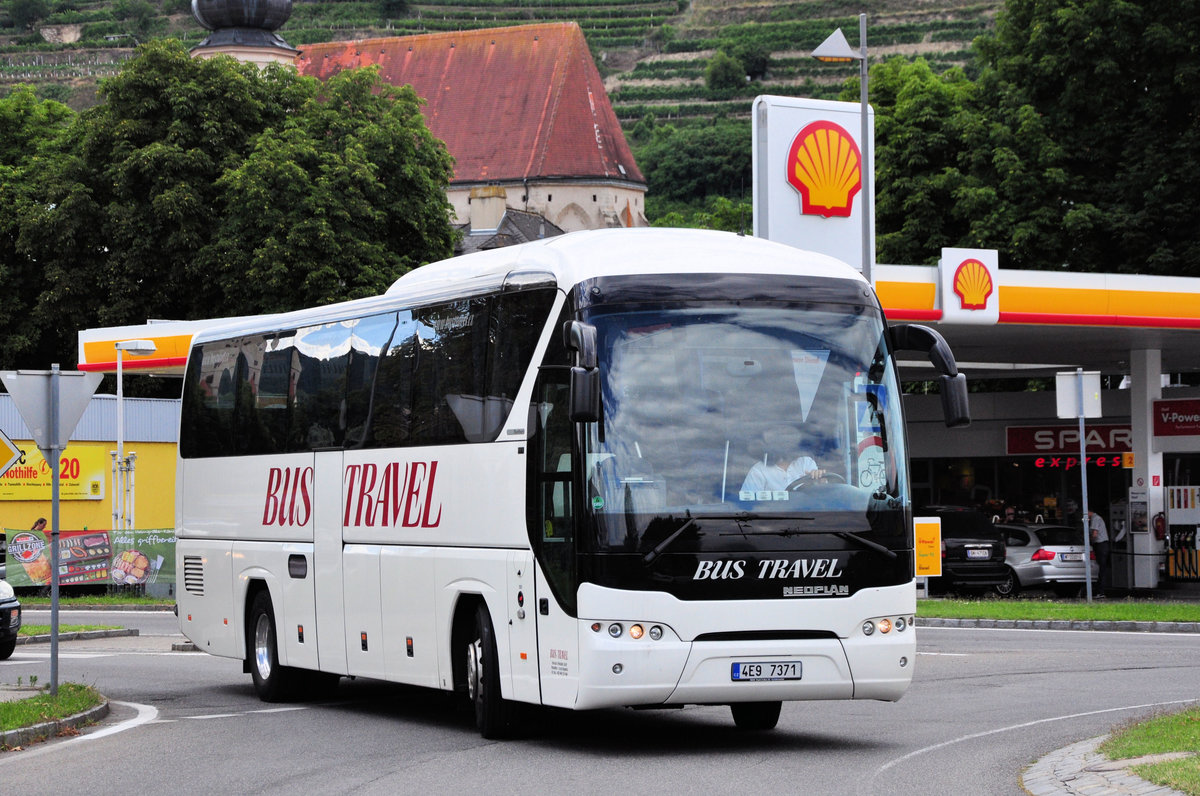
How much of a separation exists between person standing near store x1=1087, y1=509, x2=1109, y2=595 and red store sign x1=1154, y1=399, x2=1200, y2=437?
2277mm

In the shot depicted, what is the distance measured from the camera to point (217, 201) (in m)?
55.6

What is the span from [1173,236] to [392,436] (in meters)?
34.5

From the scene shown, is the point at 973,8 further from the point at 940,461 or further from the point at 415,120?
the point at 940,461

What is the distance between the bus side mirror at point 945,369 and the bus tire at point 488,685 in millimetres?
3434

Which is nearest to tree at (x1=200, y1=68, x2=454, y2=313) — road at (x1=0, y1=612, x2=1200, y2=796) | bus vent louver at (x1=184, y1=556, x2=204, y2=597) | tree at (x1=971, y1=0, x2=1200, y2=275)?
tree at (x1=971, y1=0, x2=1200, y2=275)

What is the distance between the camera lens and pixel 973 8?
17975 cm

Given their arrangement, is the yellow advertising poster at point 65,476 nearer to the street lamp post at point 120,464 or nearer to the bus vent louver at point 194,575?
the street lamp post at point 120,464

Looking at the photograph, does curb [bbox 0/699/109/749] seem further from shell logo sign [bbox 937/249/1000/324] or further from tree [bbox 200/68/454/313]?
tree [bbox 200/68/454/313]

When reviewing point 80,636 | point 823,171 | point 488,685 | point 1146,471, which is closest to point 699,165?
point 1146,471

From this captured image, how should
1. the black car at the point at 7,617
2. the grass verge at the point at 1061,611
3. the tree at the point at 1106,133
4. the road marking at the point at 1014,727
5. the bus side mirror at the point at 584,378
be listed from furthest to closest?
the tree at the point at 1106,133
the grass verge at the point at 1061,611
the black car at the point at 7,617
the road marking at the point at 1014,727
the bus side mirror at the point at 584,378

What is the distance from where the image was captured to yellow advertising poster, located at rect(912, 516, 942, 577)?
27281 millimetres

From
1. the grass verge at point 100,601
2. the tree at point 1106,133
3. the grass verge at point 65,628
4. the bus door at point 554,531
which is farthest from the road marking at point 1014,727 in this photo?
the tree at point 1106,133

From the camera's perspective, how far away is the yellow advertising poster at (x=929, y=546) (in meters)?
27.3

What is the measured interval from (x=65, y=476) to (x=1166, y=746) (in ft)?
113
